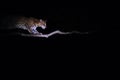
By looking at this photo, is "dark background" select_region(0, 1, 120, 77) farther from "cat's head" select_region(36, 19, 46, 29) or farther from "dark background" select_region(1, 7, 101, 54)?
"cat's head" select_region(36, 19, 46, 29)

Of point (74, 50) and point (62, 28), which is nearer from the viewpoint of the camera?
point (74, 50)

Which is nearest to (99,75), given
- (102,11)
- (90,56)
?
(90,56)

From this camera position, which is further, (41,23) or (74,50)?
(41,23)

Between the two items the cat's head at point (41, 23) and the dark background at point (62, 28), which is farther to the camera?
the cat's head at point (41, 23)

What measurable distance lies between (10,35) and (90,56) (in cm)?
157

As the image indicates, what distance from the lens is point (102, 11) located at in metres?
6.84

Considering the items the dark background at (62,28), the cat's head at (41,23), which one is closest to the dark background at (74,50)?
the dark background at (62,28)

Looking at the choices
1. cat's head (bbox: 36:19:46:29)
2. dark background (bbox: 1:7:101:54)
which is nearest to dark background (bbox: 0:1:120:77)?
dark background (bbox: 1:7:101:54)

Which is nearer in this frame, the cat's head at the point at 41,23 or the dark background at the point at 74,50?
the dark background at the point at 74,50

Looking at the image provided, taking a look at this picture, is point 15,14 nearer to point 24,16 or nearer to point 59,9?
point 24,16

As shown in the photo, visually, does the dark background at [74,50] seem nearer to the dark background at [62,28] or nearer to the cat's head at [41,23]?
the dark background at [62,28]

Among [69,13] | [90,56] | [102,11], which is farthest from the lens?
[69,13]

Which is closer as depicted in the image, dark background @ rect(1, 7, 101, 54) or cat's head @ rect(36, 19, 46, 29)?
dark background @ rect(1, 7, 101, 54)

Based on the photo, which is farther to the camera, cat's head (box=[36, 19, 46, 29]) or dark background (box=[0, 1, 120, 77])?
cat's head (box=[36, 19, 46, 29])
